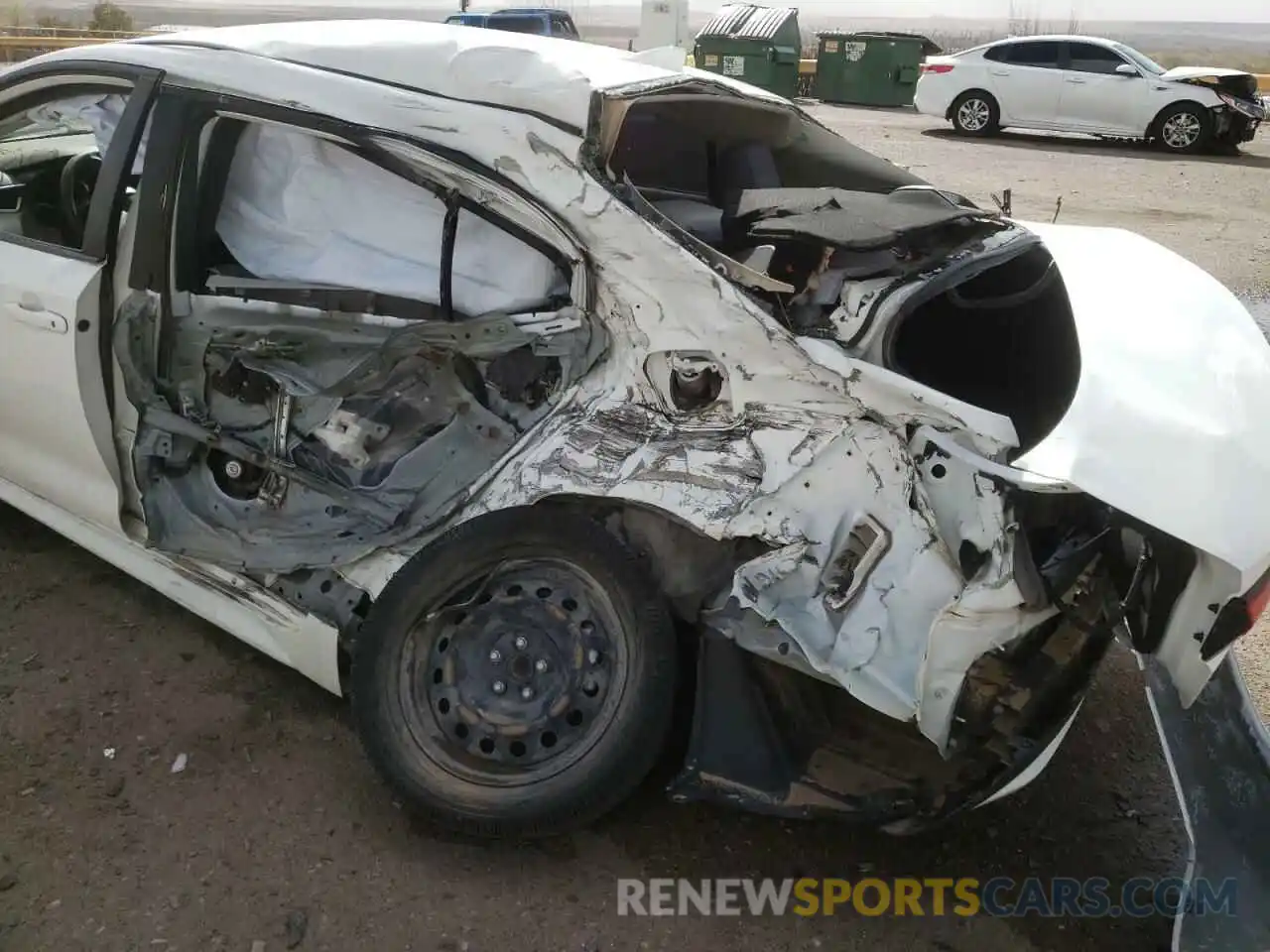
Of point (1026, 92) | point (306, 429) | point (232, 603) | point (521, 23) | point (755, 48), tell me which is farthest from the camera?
point (755, 48)

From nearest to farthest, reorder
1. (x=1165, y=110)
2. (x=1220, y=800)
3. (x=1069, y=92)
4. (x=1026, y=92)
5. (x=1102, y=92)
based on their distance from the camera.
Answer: (x=1220, y=800) < (x=1165, y=110) < (x=1102, y=92) < (x=1069, y=92) < (x=1026, y=92)

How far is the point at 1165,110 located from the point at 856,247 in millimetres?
13703

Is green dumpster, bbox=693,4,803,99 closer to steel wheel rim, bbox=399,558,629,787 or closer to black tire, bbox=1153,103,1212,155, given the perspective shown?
black tire, bbox=1153,103,1212,155

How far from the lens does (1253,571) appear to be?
1.95m

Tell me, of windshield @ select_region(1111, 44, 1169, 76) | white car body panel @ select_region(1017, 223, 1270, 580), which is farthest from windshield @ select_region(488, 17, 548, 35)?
white car body panel @ select_region(1017, 223, 1270, 580)

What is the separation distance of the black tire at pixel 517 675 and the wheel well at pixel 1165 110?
46.1 feet

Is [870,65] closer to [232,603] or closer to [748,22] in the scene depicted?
[748,22]

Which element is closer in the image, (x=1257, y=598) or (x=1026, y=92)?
(x=1257, y=598)

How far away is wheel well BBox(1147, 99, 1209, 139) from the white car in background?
0.01 m

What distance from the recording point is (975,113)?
49.3ft

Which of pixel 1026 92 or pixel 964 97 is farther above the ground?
pixel 1026 92

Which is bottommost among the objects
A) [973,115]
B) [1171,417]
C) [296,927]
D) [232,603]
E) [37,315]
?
[296,927]

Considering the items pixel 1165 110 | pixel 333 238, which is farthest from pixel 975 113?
pixel 333 238

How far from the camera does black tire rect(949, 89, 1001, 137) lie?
14859mm
